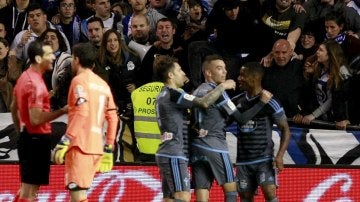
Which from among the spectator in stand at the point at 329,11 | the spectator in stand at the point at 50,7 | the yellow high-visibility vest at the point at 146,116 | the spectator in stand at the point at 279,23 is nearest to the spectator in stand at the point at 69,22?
the spectator in stand at the point at 50,7

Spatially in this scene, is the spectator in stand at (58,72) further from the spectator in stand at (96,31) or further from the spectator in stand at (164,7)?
the spectator in stand at (164,7)

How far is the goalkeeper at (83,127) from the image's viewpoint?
11.1m

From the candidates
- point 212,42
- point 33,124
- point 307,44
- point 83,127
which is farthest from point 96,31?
point 83,127

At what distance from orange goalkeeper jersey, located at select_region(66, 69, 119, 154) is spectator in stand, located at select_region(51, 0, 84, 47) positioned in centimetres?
468

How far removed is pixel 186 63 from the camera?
15148 millimetres

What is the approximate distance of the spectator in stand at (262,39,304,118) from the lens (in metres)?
14.3

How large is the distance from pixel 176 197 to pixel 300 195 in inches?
93.1

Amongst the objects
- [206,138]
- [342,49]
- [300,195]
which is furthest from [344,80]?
[206,138]

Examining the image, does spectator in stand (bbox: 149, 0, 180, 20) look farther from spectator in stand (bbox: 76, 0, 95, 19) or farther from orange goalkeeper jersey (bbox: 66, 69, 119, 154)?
orange goalkeeper jersey (bbox: 66, 69, 119, 154)

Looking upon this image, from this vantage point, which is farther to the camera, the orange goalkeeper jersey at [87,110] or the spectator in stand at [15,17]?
the spectator in stand at [15,17]

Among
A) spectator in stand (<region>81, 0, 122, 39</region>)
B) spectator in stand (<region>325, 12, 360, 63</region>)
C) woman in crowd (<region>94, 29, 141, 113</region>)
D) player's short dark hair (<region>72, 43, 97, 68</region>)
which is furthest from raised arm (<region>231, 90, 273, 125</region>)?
spectator in stand (<region>81, 0, 122, 39</region>)

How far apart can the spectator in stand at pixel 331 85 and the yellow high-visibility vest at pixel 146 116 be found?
1876 millimetres

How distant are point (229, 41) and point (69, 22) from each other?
246 cm

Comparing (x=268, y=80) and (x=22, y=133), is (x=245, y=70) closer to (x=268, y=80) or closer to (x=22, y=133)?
(x=268, y=80)
